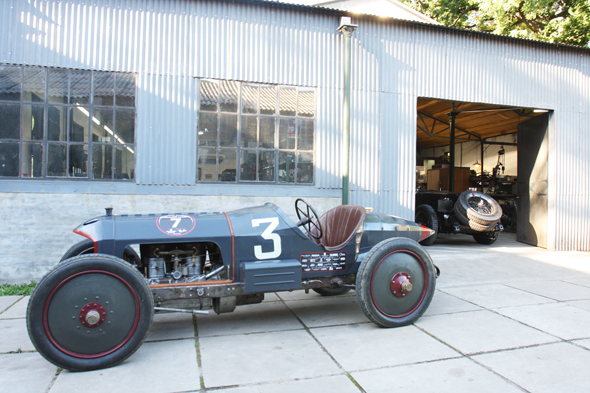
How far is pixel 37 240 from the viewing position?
251 inches

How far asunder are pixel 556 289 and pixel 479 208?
4.40 metres

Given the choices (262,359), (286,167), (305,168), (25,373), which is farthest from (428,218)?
(25,373)

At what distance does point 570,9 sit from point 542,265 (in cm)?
1233

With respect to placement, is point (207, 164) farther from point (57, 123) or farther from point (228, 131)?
point (57, 123)

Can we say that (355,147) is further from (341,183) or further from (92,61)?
(92,61)

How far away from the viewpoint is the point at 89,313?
126 inches

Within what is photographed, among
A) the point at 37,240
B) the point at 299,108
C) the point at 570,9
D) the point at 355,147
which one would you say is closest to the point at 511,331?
the point at 355,147

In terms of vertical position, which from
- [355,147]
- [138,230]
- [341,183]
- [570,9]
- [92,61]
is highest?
[570,9]

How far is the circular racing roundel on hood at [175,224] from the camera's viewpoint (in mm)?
3808

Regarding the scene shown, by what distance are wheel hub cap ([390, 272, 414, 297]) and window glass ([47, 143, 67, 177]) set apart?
5.57 meters

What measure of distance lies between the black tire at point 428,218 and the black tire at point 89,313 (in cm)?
834

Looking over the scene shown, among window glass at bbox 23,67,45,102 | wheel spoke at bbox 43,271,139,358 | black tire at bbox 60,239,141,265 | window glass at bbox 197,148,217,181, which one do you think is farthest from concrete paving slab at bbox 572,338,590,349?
window glass at bbox 23,67,45,102

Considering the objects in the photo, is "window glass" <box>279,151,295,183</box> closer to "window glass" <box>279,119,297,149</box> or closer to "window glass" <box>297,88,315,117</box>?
"window glass" <box>279,119,297,149</box>

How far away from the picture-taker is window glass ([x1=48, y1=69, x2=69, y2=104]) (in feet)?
21.6
